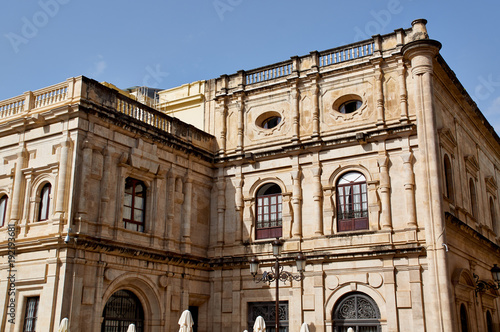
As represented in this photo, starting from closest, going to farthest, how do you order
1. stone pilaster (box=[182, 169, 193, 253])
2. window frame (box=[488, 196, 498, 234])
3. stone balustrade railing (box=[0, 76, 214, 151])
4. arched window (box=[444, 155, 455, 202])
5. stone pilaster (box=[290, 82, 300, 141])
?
stone balustrade railing (box=[0, 76, 214, 151]), arched window (box=[444, 155, 455, 202]), stone pilaster (box=[182, 169, 193, 253]), stone pilaster (box=[290, 82, 300, 141]), window frame (box=[488, 196, 498, 234])

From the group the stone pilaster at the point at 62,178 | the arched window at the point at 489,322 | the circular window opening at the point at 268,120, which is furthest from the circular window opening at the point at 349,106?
the stone pilaster at the point at 62,178

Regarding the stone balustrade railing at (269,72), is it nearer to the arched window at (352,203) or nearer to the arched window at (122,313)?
the arched window at (352,203)

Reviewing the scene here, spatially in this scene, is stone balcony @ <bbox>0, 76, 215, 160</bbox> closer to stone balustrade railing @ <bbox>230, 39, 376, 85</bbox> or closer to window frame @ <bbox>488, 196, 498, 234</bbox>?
stone balustrade railing @ <bbox>230, 39, 376, 85</bbox>

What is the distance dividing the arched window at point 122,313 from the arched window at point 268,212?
519 centimetres

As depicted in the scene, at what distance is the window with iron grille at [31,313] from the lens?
1675 centimetres

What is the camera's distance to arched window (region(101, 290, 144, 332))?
18112 mm

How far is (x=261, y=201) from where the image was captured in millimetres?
22125

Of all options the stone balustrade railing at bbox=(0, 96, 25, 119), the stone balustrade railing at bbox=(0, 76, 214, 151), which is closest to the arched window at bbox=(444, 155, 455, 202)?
the stone balustrade railing at bbox=(0, 76, 214, 151)

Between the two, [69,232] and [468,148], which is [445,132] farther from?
[69,232]

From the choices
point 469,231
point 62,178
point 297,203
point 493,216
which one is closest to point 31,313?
point 62,178

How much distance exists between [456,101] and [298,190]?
734 cm

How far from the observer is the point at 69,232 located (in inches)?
661

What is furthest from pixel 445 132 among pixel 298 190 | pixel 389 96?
pixel 298 190

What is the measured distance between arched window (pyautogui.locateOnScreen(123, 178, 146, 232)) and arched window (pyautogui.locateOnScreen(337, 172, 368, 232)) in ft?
22.5
